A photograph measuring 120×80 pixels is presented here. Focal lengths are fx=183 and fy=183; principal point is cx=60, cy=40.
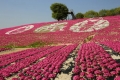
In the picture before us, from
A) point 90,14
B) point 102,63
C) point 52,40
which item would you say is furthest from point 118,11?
point 102,63

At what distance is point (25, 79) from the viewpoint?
330 inches

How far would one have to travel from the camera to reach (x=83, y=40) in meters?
26.4

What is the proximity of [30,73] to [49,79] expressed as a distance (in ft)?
4.49

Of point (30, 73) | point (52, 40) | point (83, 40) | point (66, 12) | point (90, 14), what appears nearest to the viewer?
point (30, 73)

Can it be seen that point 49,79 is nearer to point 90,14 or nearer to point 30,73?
point 30,73

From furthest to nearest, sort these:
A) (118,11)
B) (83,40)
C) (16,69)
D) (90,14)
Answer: (90,14) → (118,11) → (83,40) → (16,69)

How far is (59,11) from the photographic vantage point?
7081 centimetres

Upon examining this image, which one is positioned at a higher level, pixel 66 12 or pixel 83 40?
pixel 66 12

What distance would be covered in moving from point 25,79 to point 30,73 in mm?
991

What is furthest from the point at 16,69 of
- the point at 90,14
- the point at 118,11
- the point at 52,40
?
the point at 90,14

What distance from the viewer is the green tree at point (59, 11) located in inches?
2753

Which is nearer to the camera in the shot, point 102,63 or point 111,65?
point 111,65

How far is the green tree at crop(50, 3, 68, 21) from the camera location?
229 feet

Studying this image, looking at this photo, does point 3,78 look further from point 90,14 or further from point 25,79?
point 90,14
